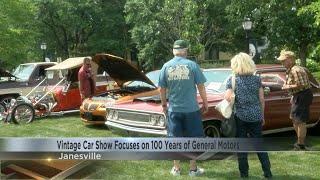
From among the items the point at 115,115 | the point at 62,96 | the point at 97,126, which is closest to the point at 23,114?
the point at 62,96

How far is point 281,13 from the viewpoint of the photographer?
84.0 ft

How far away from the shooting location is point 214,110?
8.57 meters

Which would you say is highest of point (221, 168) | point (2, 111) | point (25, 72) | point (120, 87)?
point (25, 72)

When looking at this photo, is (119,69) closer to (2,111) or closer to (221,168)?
(2,111)

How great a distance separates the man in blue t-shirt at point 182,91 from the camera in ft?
21.9

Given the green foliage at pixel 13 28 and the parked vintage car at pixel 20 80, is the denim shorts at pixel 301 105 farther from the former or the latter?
the green foliage at pixel 13 28

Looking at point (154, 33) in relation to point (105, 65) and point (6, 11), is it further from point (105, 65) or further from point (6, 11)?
point (105, 65)

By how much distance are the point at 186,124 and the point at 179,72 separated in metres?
0.69

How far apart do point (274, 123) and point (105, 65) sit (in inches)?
192

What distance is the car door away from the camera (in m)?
9.31

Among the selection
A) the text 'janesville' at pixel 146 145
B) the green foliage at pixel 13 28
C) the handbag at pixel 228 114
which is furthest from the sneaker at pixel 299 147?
the green foliage at pixel 13 28

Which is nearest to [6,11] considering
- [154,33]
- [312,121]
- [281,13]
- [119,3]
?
[154,33]

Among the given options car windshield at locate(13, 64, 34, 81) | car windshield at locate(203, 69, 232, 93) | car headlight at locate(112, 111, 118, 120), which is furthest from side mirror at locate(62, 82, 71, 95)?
car windshield at locate(203, 69, 232, 93)

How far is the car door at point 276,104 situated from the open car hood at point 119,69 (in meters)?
3.14
